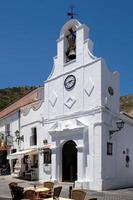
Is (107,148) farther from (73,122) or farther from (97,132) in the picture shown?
(73,122)

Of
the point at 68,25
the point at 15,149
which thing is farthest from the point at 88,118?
the point at 15,149

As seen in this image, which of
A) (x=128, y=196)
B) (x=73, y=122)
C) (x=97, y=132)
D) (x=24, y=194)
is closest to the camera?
(x=24, y=194)

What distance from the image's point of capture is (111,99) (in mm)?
29422

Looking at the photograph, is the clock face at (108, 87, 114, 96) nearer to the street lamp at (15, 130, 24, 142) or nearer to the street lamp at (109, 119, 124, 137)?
the street lamp at (109, 119, 124, 137)

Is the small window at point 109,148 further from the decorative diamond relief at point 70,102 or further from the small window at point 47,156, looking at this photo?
the small window at point 47,156

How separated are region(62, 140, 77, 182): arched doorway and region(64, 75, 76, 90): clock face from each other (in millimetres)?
3802

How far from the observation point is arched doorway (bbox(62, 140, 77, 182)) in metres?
30.4

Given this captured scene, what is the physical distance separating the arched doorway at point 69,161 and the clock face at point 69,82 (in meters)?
3.80

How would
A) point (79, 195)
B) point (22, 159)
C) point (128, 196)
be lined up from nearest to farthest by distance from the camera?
point (79, 195), point (128, 196), point (22, 159)

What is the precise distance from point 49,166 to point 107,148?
5596mm

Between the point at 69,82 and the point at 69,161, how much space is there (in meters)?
5.49

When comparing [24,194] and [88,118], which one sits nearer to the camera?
[24,194]

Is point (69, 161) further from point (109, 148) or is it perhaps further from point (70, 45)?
point (70, 45)

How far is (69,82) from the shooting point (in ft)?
103
